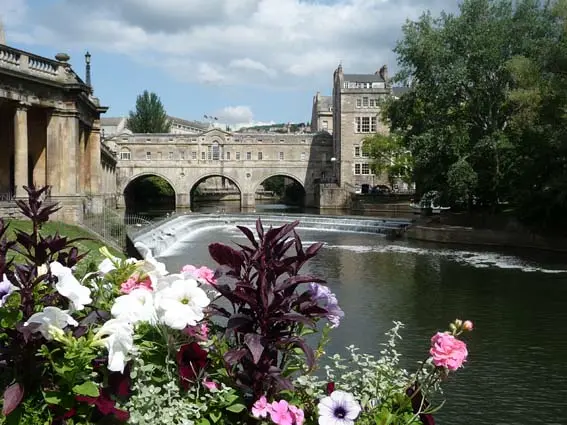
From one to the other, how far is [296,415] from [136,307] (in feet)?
3.41

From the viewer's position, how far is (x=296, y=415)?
3.40m

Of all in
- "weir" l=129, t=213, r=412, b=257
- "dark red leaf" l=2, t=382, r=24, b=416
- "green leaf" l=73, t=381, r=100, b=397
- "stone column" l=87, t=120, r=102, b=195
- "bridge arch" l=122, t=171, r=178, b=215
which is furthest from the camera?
"bridge arch" l=122, t=171, r=178, b=215

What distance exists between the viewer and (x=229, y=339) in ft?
12.9

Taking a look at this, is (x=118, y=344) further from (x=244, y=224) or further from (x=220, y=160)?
(x=220, y=160)

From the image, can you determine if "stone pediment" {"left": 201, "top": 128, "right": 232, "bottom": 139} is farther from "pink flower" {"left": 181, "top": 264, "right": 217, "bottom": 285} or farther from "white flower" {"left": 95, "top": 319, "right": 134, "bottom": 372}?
"white flower" {"left": 95, "top": 319, "right": 134, "bottom": 372}

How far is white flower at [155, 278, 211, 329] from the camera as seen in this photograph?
3342 millimetres

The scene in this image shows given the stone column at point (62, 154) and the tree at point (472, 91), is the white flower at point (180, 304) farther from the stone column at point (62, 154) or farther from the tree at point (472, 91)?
the tree at point (472, 91)

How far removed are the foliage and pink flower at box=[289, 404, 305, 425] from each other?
24977 millimetres

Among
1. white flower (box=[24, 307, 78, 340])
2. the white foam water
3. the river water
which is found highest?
white flower (box=[24, 307, 78, 340])

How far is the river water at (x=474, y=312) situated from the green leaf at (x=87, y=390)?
5301mm

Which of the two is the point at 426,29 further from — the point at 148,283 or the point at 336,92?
the point at 336,92

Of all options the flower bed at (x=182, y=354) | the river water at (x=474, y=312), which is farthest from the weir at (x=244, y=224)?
the flower bed at (x=182, y=354)

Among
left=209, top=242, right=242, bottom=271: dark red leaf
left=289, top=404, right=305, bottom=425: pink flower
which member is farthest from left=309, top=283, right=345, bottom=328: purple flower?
left=289, top=404, right=305, bottom=425: pink flower

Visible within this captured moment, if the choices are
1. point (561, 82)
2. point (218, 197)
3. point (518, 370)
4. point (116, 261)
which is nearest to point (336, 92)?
point (218, 197)
